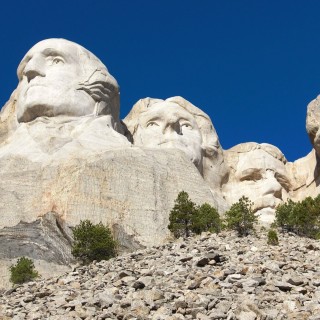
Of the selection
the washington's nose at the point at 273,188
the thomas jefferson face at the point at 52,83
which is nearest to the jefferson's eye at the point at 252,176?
the washington's nose at the point at 273,188

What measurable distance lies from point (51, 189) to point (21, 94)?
9.29m

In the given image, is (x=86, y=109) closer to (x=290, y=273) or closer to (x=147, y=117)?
(x=147, y=117)

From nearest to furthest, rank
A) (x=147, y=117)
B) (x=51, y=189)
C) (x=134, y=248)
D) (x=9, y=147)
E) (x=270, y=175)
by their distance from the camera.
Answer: (x=134, y=248)
(x=51, y=189)
(x=9, y=147)
(x=147, y=117)
(x=270, y=175)

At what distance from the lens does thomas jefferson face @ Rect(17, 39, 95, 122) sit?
127ft

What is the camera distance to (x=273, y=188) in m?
45.3

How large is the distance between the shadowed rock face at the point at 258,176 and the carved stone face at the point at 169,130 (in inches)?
144

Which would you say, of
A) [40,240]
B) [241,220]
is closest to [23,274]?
[40,240]

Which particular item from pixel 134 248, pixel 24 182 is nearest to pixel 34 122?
pixel 24 182

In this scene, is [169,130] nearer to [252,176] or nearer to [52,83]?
[252,176]

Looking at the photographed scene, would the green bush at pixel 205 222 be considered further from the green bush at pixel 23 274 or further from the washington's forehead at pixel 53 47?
the washington's forehead at pixel 53 47

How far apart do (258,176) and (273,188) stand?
6.34 feet

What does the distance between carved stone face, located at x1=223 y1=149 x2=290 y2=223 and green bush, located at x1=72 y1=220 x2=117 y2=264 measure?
Answer: 63.6ft

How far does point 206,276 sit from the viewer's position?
14.9 m

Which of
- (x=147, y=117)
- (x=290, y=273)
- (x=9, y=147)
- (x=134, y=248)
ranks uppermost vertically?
(x=147, y=117)
